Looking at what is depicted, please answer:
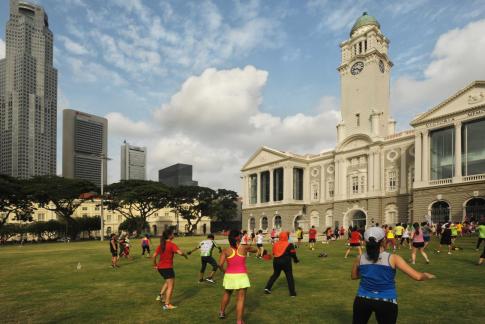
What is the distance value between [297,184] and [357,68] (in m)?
23.5

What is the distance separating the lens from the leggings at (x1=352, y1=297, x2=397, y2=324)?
4.95 m

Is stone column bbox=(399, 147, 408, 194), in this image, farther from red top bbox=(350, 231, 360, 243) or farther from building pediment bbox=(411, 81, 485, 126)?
red top bbox=(350, 231, 360, 243)

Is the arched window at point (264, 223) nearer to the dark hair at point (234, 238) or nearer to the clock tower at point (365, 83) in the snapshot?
the clock tower at point (365, 83)

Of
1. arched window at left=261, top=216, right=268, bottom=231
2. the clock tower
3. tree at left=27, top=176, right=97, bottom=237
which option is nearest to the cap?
the clock tower

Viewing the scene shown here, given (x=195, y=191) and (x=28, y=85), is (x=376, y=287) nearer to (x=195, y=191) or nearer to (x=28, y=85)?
(x=195, y=191)

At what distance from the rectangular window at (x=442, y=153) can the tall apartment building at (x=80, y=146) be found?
156 metres

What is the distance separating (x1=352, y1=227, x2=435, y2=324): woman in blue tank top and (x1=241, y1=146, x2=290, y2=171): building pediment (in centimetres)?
6367

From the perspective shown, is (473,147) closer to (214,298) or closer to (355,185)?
Answer: (355,185)

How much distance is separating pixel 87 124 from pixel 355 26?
545ft

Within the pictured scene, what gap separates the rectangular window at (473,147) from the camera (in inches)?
1614

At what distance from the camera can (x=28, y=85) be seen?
17888 cm

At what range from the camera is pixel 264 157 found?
246 ft

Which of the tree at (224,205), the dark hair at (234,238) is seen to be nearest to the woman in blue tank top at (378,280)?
the dark hair at (234,238)

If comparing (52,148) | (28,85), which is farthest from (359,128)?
(28,85)
